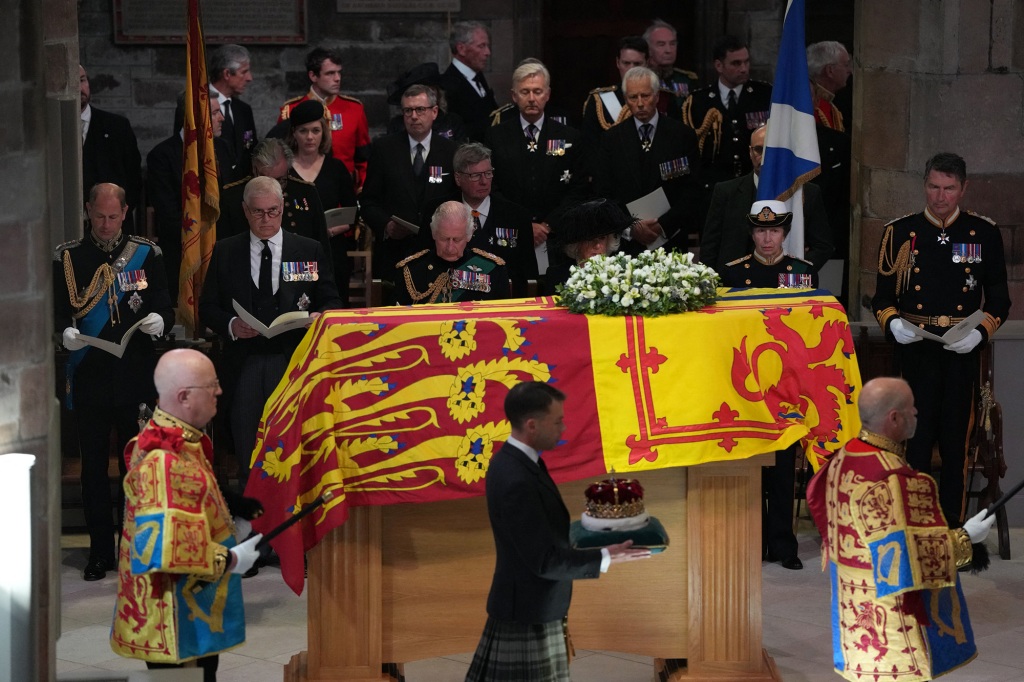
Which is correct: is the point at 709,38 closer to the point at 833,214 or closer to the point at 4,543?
the point at 833,214

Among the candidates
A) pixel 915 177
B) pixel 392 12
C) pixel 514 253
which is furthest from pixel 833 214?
pixel 392 12

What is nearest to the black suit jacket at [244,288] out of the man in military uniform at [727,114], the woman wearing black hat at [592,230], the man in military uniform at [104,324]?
the man in military uniform at [104,324]

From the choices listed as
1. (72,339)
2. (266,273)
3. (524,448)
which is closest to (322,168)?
(266,273)

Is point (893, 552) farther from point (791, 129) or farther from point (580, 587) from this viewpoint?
point (791, 129)

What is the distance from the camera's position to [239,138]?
32.1 feet

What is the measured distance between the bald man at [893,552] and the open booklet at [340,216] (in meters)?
4.36

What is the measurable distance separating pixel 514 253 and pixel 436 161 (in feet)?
3.44

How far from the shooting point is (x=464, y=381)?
19.4ft

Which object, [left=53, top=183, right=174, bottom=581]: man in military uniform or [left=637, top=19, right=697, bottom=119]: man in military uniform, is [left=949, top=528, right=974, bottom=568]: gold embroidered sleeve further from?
[left=637, top=19, right=697, bottom=119]: man in military uniform

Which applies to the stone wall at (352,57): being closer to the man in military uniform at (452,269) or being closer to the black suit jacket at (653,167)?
the black suit jacket at (653,167)

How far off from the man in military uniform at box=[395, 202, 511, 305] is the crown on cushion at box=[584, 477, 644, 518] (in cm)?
238

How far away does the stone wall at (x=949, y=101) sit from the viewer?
8.88m

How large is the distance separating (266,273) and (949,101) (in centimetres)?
395

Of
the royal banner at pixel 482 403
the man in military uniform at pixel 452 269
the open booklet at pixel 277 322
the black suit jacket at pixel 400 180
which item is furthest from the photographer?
the black suit jacket at pixel 400 180
